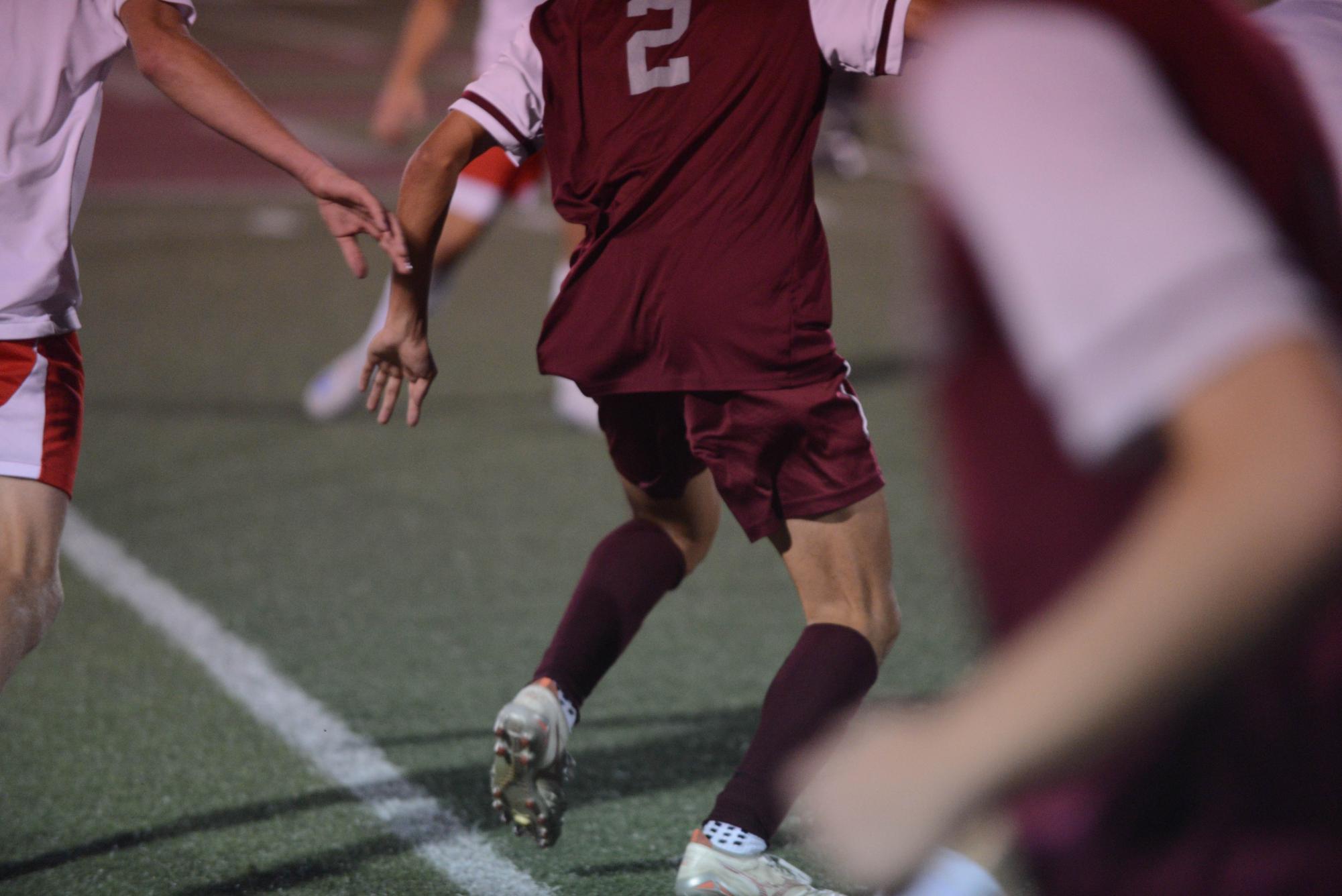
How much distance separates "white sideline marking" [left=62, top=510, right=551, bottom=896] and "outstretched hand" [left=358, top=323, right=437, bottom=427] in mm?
902

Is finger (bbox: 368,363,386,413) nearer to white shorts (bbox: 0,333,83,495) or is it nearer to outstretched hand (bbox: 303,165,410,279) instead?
outstretched hand (bbox: 303,165,410,279)

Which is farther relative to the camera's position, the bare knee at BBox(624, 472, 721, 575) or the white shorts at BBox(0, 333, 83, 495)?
the bare knee at BBox(624, 472, 721, 575)

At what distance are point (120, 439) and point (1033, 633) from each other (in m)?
5.83

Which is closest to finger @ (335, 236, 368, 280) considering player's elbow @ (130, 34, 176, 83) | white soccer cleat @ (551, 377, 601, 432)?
player's elbow @ (130, 34, 176, 83)

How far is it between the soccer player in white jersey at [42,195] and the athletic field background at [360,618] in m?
0.71

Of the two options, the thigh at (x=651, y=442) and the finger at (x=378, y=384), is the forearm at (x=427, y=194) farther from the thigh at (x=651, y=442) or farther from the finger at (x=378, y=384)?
the thigh at (x=651, y=442)

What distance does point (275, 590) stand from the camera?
14.7 feet

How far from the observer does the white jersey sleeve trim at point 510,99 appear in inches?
92.3

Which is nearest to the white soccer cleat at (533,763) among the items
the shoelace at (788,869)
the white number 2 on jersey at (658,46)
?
the shoelace at (788,869)

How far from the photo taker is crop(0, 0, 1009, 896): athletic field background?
9.58 feet

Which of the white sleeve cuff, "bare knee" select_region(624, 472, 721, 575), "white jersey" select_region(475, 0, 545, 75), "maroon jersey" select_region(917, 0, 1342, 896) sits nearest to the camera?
"maroon jersey" select_region(917, 0, 1342, 896)

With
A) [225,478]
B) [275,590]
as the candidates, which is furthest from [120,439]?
[275,590]

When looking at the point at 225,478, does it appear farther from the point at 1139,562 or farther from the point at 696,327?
the point at 1139,562

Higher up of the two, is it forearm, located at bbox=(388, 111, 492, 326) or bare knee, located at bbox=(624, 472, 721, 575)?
forearm, located at bbox=(388, 111, 492, 326)
